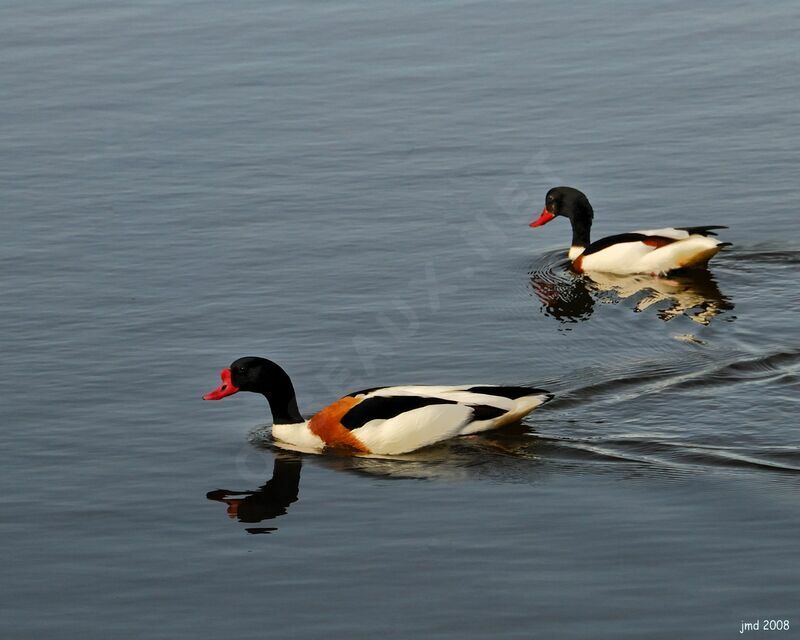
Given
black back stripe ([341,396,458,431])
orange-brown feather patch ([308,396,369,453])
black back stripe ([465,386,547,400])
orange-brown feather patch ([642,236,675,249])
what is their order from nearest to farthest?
black back stripe ([341,396,458,431]), black back stripe ([465,386,547,400]), orange-brown feather patch ([308,396,369,453]), orange-brown feather patch ([642,236,675,249])

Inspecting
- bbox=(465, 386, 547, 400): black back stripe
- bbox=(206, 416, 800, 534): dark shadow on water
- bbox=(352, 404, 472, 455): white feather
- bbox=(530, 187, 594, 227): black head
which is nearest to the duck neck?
bbox=(206, 416, 800, 534): dark shadow on water

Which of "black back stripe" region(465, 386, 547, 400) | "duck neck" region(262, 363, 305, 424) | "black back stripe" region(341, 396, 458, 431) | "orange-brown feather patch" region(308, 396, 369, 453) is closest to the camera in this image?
"black back stripe" region(341, 396, 458, 431)

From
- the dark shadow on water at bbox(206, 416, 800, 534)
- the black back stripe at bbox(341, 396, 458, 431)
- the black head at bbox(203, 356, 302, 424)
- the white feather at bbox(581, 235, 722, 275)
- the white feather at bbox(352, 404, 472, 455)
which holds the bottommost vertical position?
the dark shadow on water at bbox(206, 416, 800, 534)

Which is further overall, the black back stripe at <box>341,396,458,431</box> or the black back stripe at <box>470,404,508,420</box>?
the black back stripe at <box>470,404,508,420</box>

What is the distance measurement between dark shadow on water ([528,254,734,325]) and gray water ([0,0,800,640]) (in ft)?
0.21

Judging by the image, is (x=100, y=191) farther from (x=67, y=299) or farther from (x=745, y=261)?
(x=745, y=261)

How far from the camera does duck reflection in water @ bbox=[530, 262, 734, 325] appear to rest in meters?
18.7

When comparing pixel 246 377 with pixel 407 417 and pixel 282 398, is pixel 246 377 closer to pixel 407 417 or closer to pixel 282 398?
pixel 282 398

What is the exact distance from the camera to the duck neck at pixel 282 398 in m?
15.1

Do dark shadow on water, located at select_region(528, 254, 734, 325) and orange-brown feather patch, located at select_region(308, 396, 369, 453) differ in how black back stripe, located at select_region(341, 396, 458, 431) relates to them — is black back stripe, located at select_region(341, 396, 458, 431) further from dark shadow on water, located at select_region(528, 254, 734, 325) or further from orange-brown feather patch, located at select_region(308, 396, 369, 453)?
dark shadow on water, located at select_region(528, 254, 734, 325)

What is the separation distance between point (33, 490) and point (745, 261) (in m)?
9.60

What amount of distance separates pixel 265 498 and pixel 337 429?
4.03 ft

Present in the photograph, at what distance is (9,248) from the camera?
2080cm

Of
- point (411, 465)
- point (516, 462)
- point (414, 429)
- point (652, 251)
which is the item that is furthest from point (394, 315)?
point (516, 462)
